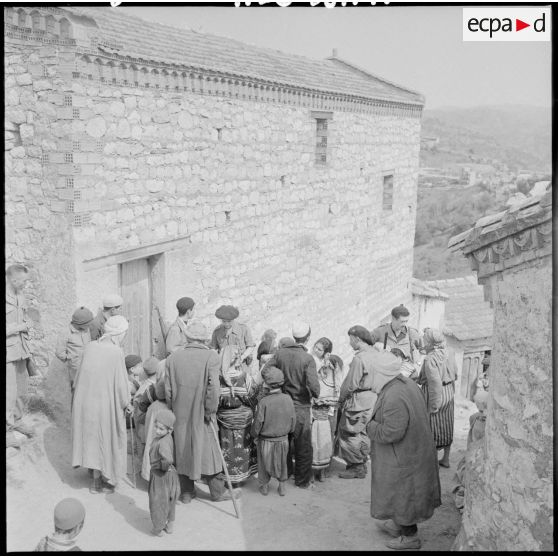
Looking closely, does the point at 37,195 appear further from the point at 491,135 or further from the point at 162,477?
the point at 491,135

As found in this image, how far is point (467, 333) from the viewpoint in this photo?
13773mm

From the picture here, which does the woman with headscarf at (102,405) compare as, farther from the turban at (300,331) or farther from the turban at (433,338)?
the turban at (433,338)

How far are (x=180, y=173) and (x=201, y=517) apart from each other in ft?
12.2

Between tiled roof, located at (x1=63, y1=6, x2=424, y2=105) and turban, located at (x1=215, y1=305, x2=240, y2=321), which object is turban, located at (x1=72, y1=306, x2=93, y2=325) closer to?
turban, located at (x1=215, y1=305, x2=240, y2=321)

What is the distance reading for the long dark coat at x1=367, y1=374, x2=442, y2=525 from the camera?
4973 mm

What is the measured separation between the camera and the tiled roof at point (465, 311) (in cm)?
1385

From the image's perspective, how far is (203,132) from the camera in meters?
7.78

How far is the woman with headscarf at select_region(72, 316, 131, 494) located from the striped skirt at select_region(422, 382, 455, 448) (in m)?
2.91

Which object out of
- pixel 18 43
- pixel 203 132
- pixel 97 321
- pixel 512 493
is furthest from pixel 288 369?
pixel 18 43

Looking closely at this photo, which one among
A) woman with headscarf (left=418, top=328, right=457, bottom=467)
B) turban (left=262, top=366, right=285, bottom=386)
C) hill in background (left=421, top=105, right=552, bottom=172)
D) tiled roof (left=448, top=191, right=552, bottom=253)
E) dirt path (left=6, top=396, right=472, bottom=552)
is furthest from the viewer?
hill in background (left=421, top=105, right=552, bottom=172)

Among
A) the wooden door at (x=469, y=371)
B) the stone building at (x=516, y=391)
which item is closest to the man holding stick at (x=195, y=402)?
the stone building at (x=516, y=391)

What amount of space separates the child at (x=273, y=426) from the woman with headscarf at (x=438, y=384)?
146 cm

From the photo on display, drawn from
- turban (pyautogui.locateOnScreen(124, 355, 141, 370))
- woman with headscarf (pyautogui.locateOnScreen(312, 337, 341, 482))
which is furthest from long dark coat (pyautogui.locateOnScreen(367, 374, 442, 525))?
turban (pyautogui.locateOnScreen(124, 355, 141, 370))

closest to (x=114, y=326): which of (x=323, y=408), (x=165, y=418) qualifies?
(x=165, y=418)
